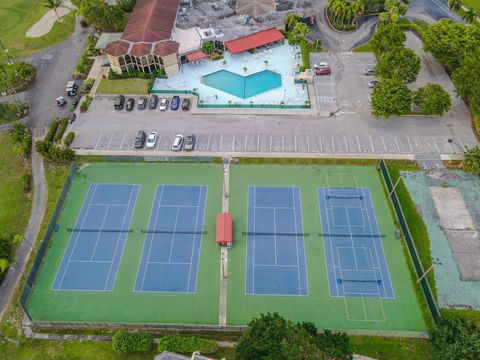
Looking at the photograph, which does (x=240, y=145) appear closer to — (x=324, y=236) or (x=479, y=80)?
(x=324, y=236)

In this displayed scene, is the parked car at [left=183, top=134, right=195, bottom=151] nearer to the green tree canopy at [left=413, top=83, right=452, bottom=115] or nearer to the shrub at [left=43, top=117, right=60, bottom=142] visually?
the shrub at [left=43, top=117, right=60, bottom=142]

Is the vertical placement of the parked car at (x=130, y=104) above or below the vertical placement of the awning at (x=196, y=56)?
below

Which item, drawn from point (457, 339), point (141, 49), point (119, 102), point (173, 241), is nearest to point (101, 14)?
point (141, 49)

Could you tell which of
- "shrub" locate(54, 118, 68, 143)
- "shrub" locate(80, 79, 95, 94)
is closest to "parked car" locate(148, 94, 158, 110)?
"shrub" locate(80, 79, 95, 94)

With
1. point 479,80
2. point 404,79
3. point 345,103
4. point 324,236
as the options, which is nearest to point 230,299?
point 324,236

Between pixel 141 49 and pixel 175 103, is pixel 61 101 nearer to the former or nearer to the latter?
pixel 141 49

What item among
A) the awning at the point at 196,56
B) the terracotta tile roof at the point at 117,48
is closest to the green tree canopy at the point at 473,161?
the awning at the point at 196,56

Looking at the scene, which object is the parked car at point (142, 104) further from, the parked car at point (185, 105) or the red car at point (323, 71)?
the red car at point (323, 71)
